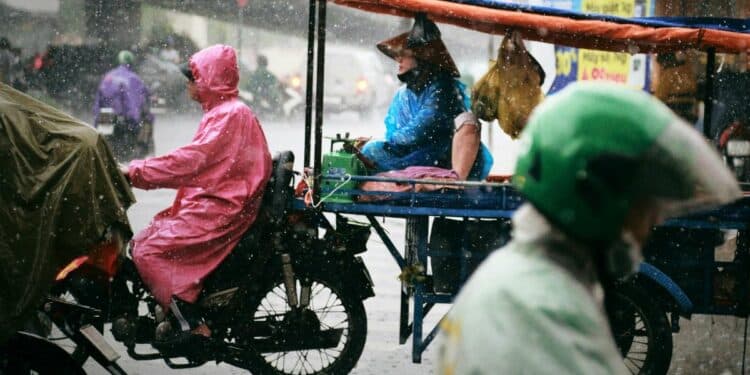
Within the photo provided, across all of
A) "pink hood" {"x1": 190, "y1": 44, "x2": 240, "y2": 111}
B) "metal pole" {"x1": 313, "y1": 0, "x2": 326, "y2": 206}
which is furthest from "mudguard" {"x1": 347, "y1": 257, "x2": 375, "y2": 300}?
"pink hood" {"x1": 190, "y1": 44, "x2": 240, "y2": 111}

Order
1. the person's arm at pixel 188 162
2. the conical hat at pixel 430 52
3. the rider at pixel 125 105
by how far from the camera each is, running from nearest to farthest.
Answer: the person's arm at pixel 188 162, the conical hat at pixel 430 52, the rider at pixel 125 105

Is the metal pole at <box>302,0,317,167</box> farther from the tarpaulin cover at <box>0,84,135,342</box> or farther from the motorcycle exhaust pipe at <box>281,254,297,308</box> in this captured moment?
the tarpaulin cover at <box>0,84,135,342</box>

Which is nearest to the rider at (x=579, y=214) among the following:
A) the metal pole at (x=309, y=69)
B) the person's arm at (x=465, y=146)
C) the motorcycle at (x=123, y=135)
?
the metal pole at (x=309, y=69)

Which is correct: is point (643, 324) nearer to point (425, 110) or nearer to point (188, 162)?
point (425, 110)

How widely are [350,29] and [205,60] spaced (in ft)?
145

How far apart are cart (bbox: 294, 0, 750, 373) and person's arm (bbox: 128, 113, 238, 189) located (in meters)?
0.45

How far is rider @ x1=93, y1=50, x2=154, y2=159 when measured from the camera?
15547mm

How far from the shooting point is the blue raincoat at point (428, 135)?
5.62 m

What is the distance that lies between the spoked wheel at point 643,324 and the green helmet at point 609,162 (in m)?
3.76

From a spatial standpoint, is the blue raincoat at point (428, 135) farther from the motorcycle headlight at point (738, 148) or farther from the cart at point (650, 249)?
the motorcycle headlight at point (738, 148)

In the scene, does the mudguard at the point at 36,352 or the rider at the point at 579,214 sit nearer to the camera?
the rider at the point at 579,214

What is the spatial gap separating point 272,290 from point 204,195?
0.60m

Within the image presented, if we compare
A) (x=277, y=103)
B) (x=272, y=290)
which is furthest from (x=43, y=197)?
(x=277, y=103)

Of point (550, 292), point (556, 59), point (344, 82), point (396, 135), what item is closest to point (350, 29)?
point (344, 82)
